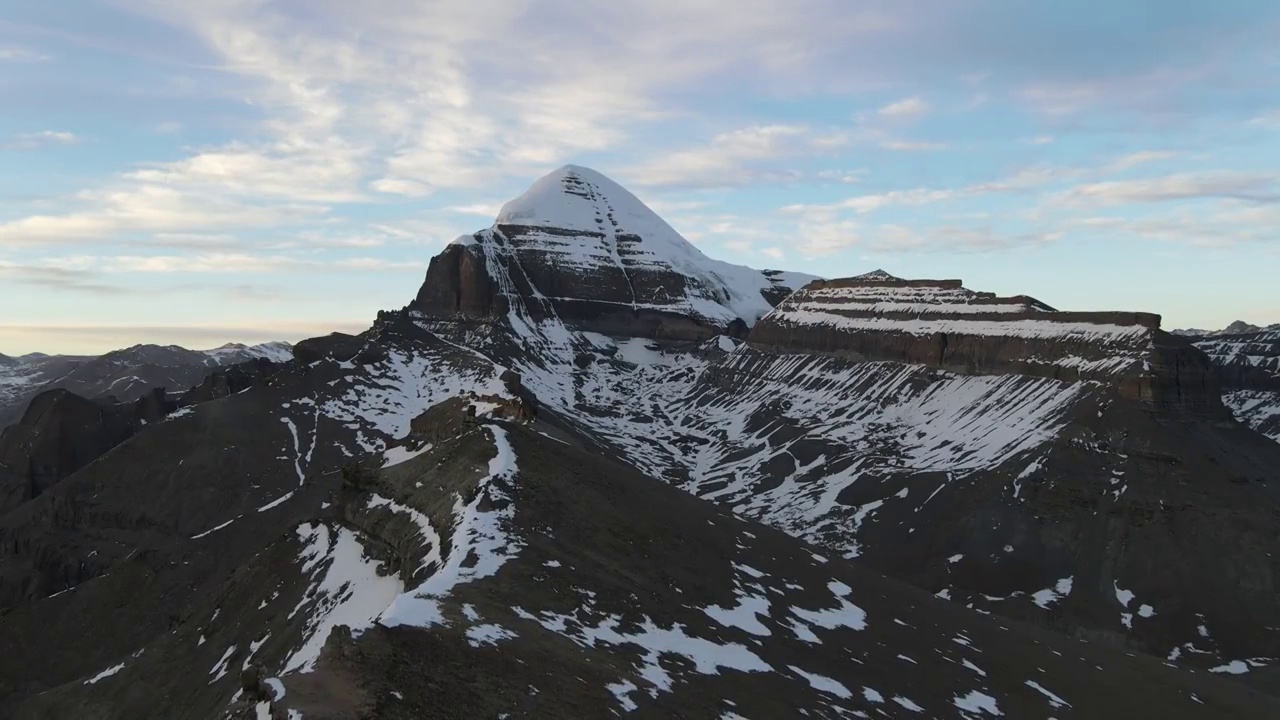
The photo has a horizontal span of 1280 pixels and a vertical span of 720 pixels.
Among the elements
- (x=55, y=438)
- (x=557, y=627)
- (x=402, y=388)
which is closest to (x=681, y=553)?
(x=557, y=627)

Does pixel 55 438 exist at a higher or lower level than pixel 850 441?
higher

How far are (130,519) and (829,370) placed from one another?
446ft

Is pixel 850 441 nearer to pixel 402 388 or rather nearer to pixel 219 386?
pixel 402 388

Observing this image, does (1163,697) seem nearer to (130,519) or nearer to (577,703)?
(577,703)

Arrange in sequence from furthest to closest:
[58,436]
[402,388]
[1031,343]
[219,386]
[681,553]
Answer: [219,386]
[402,388]
[1031,343]
[58,436]
[681,553]

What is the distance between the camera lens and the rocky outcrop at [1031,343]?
386ft

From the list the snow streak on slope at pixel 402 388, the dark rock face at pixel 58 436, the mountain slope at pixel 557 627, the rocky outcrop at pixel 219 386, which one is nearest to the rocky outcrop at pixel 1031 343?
the mountain slope at pixel 557 627

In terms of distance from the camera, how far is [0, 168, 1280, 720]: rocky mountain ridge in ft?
133

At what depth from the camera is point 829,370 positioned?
200 metres

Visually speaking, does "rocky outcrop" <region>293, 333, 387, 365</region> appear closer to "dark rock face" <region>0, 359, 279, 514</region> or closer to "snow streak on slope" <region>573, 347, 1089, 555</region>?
"dark rock face" <region>0, 359, 279, 514</region>

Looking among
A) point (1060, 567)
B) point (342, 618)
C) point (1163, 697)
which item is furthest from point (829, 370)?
point (342, 618)

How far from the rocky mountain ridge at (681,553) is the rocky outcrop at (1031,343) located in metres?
0.62

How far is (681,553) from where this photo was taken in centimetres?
5938

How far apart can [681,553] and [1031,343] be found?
106198 mm
